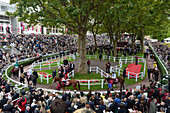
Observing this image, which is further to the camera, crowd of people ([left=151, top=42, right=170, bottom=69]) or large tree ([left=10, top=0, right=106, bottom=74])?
crowd of people ([left=151, top=42, right=170, bottom=69])

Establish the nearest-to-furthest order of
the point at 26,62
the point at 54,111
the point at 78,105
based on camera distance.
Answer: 1. the point at 54,111
2. the point at 78,105
3. the point at 26,62

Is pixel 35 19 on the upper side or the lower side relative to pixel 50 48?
upper

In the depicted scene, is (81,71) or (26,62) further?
(26,62)

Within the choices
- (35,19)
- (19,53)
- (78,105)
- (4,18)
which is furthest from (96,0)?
(4,18)

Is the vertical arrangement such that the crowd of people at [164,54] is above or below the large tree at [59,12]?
below

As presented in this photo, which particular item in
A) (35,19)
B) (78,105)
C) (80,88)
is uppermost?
(35,19)

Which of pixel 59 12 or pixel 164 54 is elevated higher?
pixel 59 12

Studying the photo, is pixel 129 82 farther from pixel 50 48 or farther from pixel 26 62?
pixel 50 48

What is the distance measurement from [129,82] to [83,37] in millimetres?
7298

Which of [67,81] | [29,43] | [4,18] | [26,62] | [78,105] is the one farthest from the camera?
[4,18]

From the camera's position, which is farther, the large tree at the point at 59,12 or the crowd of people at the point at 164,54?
the crowd of people at the point at 164,54

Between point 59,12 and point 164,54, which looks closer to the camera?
point 59,12

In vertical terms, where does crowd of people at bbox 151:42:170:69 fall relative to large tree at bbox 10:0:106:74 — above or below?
below

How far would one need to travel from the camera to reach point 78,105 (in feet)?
26.0
